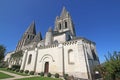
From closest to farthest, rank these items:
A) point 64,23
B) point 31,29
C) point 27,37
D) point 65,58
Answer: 1. point 65,58
2. point 64,23
3. point 27,37
4. point 31,29

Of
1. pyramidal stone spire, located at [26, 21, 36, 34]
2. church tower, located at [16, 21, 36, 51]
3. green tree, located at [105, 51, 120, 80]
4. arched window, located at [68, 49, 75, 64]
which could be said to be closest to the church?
arched window, located at [68, 49, 75, 64]

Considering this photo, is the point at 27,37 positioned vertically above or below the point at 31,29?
below

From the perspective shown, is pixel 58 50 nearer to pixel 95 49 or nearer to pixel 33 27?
pixel 95 49

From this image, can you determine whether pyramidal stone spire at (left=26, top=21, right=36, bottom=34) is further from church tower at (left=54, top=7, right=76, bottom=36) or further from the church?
the church

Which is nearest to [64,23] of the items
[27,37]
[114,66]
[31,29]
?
[27,37]

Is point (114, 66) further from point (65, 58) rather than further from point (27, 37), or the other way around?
point (27, 37)

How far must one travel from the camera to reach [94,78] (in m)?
20.6

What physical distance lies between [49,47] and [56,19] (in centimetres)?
2344

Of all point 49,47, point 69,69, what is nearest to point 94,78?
point 69,69

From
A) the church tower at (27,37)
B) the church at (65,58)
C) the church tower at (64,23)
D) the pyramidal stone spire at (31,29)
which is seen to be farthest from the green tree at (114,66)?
the pyramidal stone spire at (31,29)

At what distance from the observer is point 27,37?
2405 inches

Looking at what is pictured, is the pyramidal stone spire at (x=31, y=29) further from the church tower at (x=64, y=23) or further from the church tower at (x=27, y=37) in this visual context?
the church tower at (x=64, y=23)

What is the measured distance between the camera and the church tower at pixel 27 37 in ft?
197

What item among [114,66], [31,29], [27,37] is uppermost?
[31,29]
